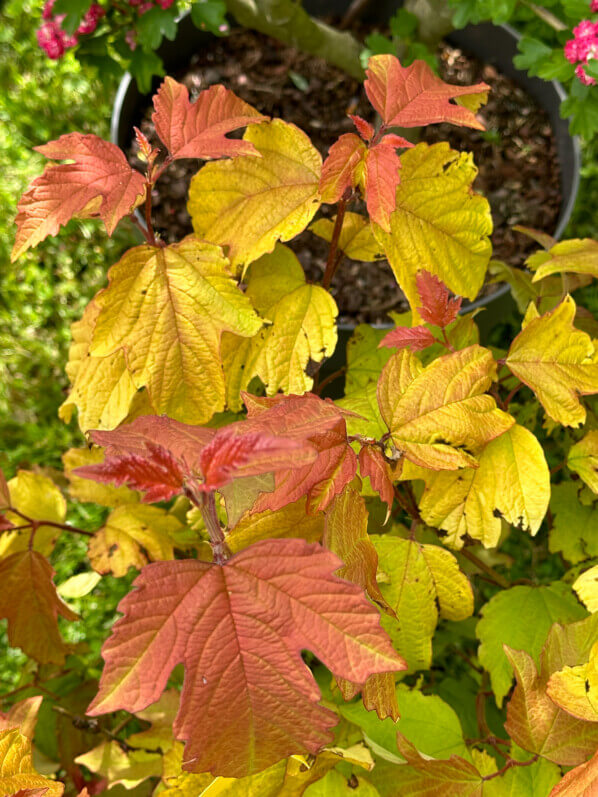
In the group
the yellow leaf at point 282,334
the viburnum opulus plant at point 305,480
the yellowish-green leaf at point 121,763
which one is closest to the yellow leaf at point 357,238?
the viburnum opulus plant at point 305,480

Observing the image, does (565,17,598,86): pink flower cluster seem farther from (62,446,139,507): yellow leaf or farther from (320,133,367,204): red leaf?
(62,446,139,507): yellow leaf

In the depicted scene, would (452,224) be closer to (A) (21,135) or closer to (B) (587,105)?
(B) (587,105)

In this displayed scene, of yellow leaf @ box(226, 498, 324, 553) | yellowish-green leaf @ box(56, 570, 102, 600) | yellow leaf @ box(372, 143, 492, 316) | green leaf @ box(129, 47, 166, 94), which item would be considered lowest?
yellowish-green leaf @ box(56, 570, 102, 600)

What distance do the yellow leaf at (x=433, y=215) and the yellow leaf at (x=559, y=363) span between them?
0.64 ft

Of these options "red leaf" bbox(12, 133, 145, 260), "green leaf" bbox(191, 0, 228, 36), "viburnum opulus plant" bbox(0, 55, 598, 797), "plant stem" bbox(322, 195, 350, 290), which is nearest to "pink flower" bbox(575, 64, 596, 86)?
"viburnum opulus plant" bbox(0, 55, 598, 797)

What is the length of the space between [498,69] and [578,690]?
224 centimetres

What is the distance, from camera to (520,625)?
4.21ft

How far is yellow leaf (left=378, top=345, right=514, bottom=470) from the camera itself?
102 cm

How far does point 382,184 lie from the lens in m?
1.05

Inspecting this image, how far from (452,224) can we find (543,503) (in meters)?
0.48

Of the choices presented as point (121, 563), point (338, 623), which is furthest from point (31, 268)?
point (338, 623)

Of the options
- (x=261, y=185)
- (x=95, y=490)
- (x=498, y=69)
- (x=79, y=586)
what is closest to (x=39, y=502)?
(x=95, y=490)

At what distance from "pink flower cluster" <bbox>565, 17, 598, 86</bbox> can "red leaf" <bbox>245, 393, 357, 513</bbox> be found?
3.34 feet

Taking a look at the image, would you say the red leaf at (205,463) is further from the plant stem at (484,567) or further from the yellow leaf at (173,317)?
the plant stem at (484,567)
